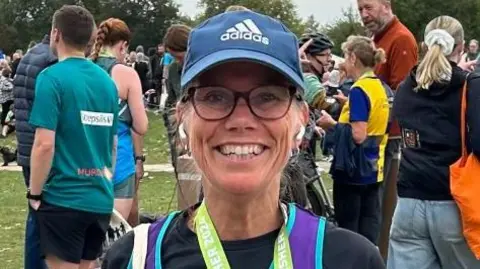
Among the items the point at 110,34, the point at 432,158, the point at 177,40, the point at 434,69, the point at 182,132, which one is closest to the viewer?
the point at 182,132

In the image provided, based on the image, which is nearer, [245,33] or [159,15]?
[245,33]

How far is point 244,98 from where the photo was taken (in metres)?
1.83

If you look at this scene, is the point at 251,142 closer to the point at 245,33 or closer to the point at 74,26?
the point at 245,33

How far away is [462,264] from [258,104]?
3.65 meters

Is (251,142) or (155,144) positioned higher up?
(251,142)

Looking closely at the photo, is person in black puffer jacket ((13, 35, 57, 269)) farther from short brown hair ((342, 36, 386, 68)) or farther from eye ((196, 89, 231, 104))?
eye ((196, 89, 231, 104))

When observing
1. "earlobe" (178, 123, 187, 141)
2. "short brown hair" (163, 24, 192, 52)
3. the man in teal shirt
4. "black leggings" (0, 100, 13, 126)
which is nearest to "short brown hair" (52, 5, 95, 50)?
the man in teal shirt

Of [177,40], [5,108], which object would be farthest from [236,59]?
[5,108]

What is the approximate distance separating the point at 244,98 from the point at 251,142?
9 cm

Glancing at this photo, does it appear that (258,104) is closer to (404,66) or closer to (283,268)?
(283,268)

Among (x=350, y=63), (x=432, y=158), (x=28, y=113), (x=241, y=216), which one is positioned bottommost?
(x=432, y=158)

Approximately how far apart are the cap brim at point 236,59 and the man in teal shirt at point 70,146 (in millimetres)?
3385

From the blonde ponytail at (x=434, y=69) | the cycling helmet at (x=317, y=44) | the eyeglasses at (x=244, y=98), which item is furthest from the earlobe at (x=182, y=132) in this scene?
the cycling helmet at (x=317, y=44)

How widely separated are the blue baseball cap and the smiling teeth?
0.16 m
